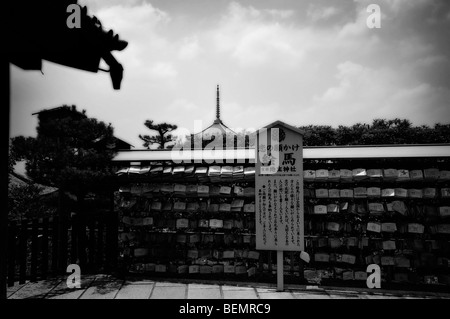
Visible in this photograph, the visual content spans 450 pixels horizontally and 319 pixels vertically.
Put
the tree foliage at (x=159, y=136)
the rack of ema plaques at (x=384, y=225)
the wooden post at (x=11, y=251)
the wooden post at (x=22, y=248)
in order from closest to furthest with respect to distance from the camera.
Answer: the wooden post at (x=11, y=251), the wooden post at (x=22, y=248), the rack of ema plaques at (x=384, y=225), the tree foliage at (x=159, y=136)

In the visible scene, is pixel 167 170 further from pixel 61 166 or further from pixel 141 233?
pixel 61 166

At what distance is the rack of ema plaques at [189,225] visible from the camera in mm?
7129

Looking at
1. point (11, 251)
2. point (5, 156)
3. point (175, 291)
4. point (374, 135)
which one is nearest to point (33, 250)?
point (11, 251)

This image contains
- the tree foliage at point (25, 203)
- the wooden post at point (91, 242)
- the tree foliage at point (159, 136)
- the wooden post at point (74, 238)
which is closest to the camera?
the wooden post at point (74, 238)

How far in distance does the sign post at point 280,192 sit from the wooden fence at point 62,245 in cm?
383

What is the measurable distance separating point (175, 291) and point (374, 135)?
101 feet

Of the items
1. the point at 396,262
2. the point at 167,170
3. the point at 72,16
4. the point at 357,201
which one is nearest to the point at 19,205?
the point at 167,170

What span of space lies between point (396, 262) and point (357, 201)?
5.22 feet

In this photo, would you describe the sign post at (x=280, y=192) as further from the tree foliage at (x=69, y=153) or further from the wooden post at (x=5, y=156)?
the wooden post at (x=5, y=156)

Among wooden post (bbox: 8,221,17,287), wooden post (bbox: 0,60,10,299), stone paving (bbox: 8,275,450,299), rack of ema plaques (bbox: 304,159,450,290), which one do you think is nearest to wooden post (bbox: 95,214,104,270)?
stone paving (bbox: 8,275,450,299)

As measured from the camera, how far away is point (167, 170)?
7.34m

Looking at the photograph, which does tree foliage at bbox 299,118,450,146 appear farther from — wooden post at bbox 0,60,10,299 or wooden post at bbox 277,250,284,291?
wooden post at bbox 0,60,10,299

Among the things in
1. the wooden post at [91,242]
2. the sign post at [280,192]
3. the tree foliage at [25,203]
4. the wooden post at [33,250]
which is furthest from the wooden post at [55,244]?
the sign post at [280,192]

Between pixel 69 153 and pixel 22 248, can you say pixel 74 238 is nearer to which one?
pixel 22 248
